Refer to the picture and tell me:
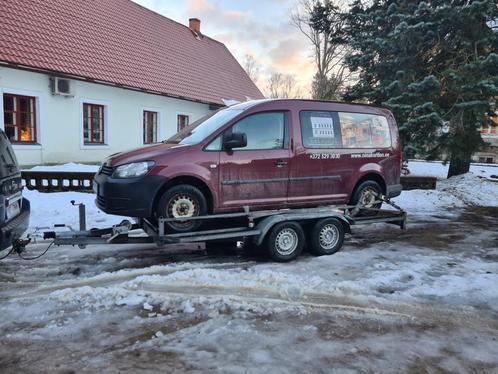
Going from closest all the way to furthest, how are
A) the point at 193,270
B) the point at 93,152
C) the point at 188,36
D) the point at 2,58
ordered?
the point at 193,270 → the point at 2,58 → the point at 93,152 → the point at 188,36

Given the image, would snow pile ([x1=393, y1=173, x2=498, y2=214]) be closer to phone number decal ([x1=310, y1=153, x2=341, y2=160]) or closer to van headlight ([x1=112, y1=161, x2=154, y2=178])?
phone number decal ([x1=310, y1=153, x2=341, y2=160])

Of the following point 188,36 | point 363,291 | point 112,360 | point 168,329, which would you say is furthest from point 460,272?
point 188,36

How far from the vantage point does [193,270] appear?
568cm

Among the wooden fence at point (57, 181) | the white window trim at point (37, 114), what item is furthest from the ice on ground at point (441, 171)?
the white window trim at point (37, 114)

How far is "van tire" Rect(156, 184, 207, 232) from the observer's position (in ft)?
19.2

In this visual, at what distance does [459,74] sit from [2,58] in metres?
13.1

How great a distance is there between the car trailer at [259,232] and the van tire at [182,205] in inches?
3.6

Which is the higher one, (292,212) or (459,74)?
(459,74)

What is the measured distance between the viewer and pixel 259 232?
623 centimetres

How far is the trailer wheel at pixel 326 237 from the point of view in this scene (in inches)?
264

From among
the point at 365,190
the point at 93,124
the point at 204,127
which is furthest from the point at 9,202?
the point at 93,124

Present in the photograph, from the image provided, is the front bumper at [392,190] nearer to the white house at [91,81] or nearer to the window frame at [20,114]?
the white house at [91,81]

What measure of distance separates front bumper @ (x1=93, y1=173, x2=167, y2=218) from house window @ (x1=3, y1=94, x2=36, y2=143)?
31.3 ft

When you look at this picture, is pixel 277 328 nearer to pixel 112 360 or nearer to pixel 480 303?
pixel 112 360
